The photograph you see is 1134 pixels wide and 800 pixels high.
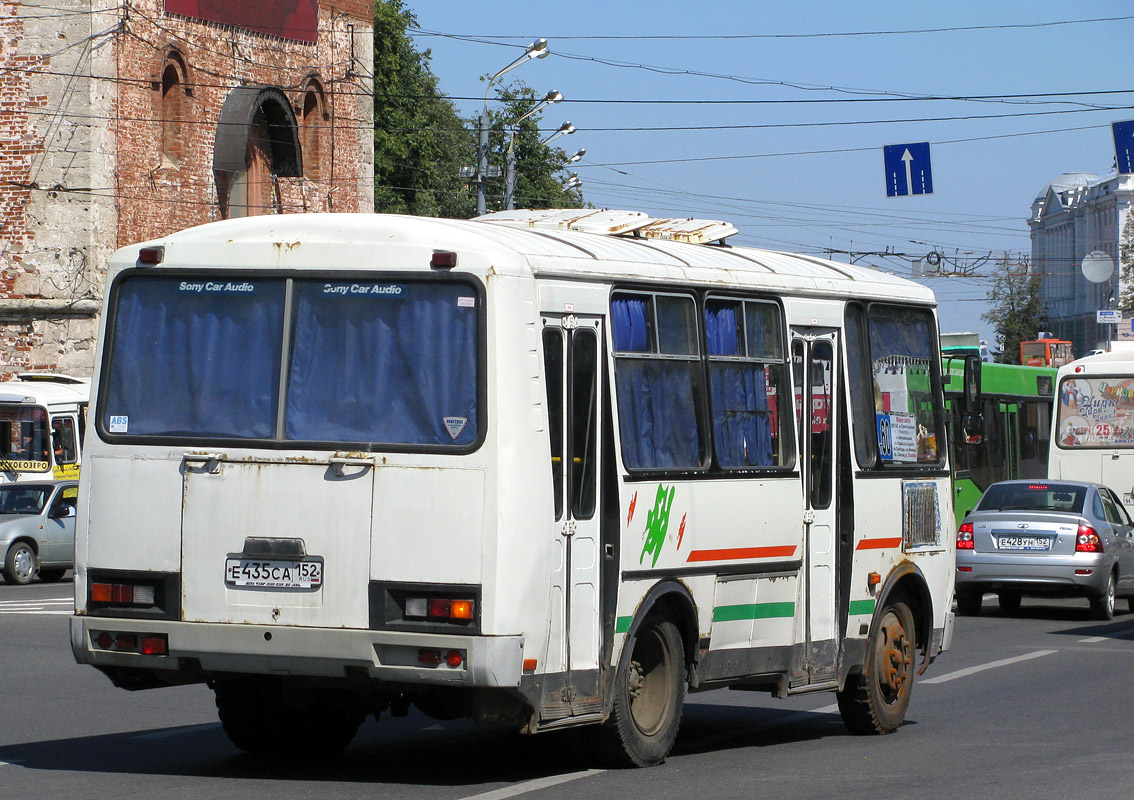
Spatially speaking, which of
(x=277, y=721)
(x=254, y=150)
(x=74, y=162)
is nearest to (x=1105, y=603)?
(x=277, y=721)

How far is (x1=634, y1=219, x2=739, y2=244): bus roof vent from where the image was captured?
10.9 m

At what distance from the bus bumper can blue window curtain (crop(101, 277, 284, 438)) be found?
920mm

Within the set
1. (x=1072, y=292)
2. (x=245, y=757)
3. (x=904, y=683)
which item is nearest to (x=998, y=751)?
(x=904, y=683)

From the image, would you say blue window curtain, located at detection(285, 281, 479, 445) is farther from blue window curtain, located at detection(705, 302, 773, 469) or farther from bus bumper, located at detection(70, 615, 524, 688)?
blue window curtain, located at detection(705, 302, 773, 469)

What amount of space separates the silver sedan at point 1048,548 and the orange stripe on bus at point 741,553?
11.4 meters

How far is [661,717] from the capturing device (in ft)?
30.2

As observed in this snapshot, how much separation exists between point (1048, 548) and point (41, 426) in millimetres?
20724

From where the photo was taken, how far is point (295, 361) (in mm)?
8453

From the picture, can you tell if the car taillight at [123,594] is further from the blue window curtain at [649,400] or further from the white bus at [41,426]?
the white bus at [41,426]

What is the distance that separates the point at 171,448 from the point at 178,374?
377 mm

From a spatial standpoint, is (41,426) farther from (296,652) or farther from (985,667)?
(296,652)

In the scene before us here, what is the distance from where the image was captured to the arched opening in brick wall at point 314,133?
4466cm

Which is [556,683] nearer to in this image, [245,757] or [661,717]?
[661,717]

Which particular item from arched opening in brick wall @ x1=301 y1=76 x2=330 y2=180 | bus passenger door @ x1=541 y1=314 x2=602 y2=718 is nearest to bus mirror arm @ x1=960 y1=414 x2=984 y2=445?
bus passenger door @ x1=541 y1=314 x2=602 y2=718
